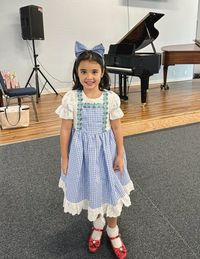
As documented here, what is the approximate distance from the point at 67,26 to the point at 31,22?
41.5 inches

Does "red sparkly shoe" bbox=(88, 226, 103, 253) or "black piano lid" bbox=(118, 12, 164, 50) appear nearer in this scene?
"red sparkly shoe" bbox=(88, 226, 103, 253)

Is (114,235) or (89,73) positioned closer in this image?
(89,73)

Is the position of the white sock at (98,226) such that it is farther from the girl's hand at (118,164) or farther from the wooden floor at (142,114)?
the wooden floor at (142,114)

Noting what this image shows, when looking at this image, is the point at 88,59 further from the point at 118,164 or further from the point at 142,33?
the point at 142,33

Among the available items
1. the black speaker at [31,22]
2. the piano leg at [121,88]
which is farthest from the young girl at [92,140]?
the black speaker at [31,22]

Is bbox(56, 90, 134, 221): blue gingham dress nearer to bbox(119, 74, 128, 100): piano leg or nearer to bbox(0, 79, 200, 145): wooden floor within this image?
bbox(0, 79, 200, 145): wooden floor

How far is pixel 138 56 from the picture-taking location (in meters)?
3.76

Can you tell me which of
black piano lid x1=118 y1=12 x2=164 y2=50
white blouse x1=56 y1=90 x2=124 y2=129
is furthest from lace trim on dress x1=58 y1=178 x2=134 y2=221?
black piano lid x1=118 y1=12 x2=164 y2=50

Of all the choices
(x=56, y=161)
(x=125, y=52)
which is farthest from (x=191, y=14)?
(x=56, y=161)

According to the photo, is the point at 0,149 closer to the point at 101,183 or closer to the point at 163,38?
the point at 101,183

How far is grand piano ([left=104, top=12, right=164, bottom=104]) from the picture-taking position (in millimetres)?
3781

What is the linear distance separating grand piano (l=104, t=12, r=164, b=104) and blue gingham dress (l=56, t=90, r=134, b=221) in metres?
2.82

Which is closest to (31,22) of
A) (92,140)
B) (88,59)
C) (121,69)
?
(121,69)

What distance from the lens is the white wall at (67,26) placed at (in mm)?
4824
